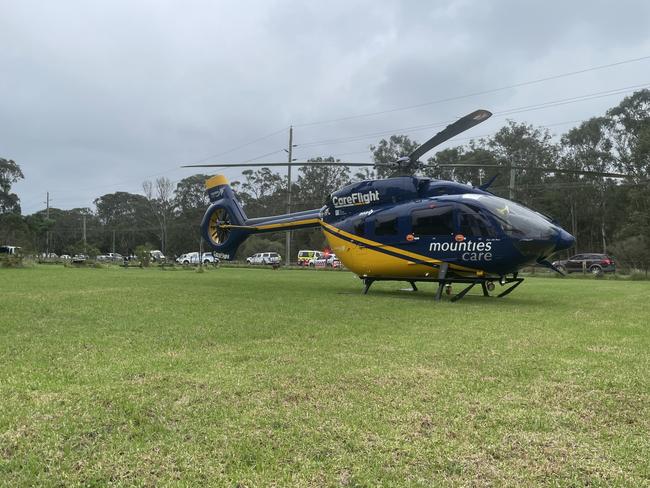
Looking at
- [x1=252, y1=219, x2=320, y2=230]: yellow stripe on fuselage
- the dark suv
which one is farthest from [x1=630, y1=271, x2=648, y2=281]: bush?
[x1=252, y1=219, x2=320, y2=230]: yellow stripe on fuselage

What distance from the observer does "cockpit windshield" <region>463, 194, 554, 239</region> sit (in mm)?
10797

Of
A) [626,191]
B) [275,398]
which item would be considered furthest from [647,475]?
[626,191]

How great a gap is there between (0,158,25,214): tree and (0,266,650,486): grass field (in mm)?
68686

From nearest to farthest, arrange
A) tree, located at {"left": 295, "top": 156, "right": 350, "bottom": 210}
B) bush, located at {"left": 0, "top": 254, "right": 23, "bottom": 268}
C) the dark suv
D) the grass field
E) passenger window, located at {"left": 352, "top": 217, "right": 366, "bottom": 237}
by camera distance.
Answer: the grass field
passenger window, located at {"left": 352, "top": 217, "right": 366, "bottom": 237}
bush, located at {"left": 0, "top": 254, "right": 23, "bottom": 268}
the dark suv
tree, located at {"left": 295, "top": 156, "right": 350, "bottom": 210}

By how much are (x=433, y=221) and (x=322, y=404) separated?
9075mm

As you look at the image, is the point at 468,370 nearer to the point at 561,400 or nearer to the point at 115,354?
the point at 561,400

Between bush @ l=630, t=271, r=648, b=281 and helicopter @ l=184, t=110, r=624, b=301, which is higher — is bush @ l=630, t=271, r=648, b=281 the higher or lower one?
the lower one

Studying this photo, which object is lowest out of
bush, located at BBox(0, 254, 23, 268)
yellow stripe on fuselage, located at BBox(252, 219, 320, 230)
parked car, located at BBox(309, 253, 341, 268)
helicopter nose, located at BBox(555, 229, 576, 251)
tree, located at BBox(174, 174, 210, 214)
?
parked car, located at BBox(309, 253, 341, 268)

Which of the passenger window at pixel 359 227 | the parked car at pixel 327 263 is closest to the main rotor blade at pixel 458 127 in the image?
the passenger window at pixel 359 227

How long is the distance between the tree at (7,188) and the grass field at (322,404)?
2704 inches

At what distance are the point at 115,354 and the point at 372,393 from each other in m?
2.77

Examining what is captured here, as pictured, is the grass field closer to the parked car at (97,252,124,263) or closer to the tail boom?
the tail boom

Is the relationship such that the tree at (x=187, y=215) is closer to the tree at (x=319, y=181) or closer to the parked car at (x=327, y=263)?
the tree at (x=319, y=181)

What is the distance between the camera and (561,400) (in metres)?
3.59
